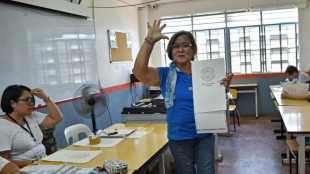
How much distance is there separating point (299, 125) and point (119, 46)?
414 centimetres

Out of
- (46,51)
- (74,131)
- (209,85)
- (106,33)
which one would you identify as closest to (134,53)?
(106,33)

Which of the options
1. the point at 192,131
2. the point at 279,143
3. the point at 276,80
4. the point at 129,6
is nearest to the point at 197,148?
the point at 192,131

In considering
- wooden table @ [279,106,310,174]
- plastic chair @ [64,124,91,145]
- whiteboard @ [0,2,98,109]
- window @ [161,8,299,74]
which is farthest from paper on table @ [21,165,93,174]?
window @ [161,8,299,74]

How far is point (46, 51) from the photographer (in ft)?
12.8

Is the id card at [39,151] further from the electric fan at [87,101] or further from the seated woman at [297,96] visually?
the seated woman at [297,96]

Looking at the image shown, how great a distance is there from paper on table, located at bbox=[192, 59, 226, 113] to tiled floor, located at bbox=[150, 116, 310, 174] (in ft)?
7.82

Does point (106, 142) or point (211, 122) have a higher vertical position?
point (211, 122)

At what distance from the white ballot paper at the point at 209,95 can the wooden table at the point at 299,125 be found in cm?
124

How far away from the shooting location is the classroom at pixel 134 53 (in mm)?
3509

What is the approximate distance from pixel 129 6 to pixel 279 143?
4307 mm

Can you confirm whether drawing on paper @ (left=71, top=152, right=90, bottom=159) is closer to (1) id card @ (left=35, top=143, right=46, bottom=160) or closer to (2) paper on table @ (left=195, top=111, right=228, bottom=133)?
(1) id card @ (left=35, top=143, right=46, bottom=160)

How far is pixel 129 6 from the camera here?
22.4 feet

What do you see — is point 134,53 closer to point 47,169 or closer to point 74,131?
point 74,131

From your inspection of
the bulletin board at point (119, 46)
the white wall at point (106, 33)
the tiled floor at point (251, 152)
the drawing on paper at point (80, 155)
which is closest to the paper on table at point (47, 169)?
the drawing on paper at point (80, 155)
